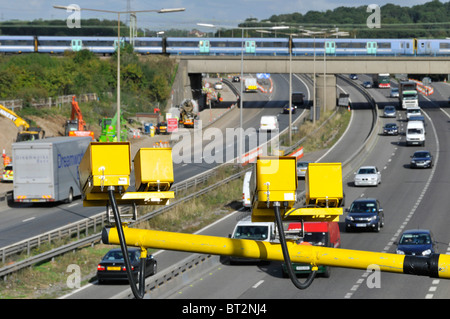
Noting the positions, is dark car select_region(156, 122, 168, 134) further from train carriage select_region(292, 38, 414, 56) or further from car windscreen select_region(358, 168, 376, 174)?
car windscreen select_region(358, 168, 376, 174)

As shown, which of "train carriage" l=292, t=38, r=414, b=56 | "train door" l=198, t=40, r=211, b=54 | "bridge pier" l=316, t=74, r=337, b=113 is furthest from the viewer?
"train door" l=198, t=40, r=211, b=54

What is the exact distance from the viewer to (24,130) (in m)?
65.8

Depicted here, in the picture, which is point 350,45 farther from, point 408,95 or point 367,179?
point 367,179

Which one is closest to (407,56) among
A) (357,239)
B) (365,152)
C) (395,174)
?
(365,152)

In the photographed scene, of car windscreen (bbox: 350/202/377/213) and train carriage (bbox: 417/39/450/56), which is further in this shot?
train carriage (bbox: 417/39/450/56)

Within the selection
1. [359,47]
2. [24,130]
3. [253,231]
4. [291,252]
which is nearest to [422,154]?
[24,130]

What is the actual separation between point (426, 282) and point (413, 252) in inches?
147

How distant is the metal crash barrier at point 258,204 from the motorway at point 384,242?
18.6m

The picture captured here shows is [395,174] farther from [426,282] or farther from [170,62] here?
[170,62]

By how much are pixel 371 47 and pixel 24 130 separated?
53011mm

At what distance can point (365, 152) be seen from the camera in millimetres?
69188

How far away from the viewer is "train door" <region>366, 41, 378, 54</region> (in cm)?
10450

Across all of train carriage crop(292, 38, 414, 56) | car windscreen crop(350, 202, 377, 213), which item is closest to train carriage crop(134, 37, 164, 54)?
train carriage crop(292, 38, 414, 56)

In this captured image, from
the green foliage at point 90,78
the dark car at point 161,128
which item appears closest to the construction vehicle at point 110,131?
the dark car at point 161,128
